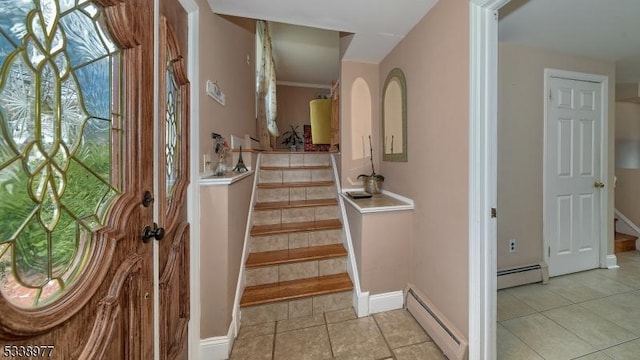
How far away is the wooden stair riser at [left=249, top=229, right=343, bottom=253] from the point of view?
2158 millimetres

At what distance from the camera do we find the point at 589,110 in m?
2.45

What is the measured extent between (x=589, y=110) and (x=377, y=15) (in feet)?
8.72

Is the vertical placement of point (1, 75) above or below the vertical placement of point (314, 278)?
above

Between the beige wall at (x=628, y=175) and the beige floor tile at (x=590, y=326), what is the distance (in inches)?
→ 105

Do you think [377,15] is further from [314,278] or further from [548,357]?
[548,357]

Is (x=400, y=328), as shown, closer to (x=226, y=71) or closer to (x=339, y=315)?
(x=339, y=315)

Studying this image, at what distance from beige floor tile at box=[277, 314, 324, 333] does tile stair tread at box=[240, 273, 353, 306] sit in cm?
17

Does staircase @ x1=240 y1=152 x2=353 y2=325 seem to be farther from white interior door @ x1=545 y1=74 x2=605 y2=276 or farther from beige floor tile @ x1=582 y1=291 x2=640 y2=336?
white interior door @ x1=545 y1=74 x2=605 y2=276

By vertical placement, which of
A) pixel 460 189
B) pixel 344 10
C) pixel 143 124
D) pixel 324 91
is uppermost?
pixel 324 91

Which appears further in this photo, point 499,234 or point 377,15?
point 499,234

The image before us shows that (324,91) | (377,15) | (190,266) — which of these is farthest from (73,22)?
(324,91)

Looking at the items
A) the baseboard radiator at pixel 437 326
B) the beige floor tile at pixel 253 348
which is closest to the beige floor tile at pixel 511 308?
the baseboard radiator at pixel 437 326

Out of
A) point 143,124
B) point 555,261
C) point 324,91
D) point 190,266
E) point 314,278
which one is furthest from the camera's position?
point 324,91

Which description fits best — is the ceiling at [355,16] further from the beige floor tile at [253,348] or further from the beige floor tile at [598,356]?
the beige floor tile at [598,356]
